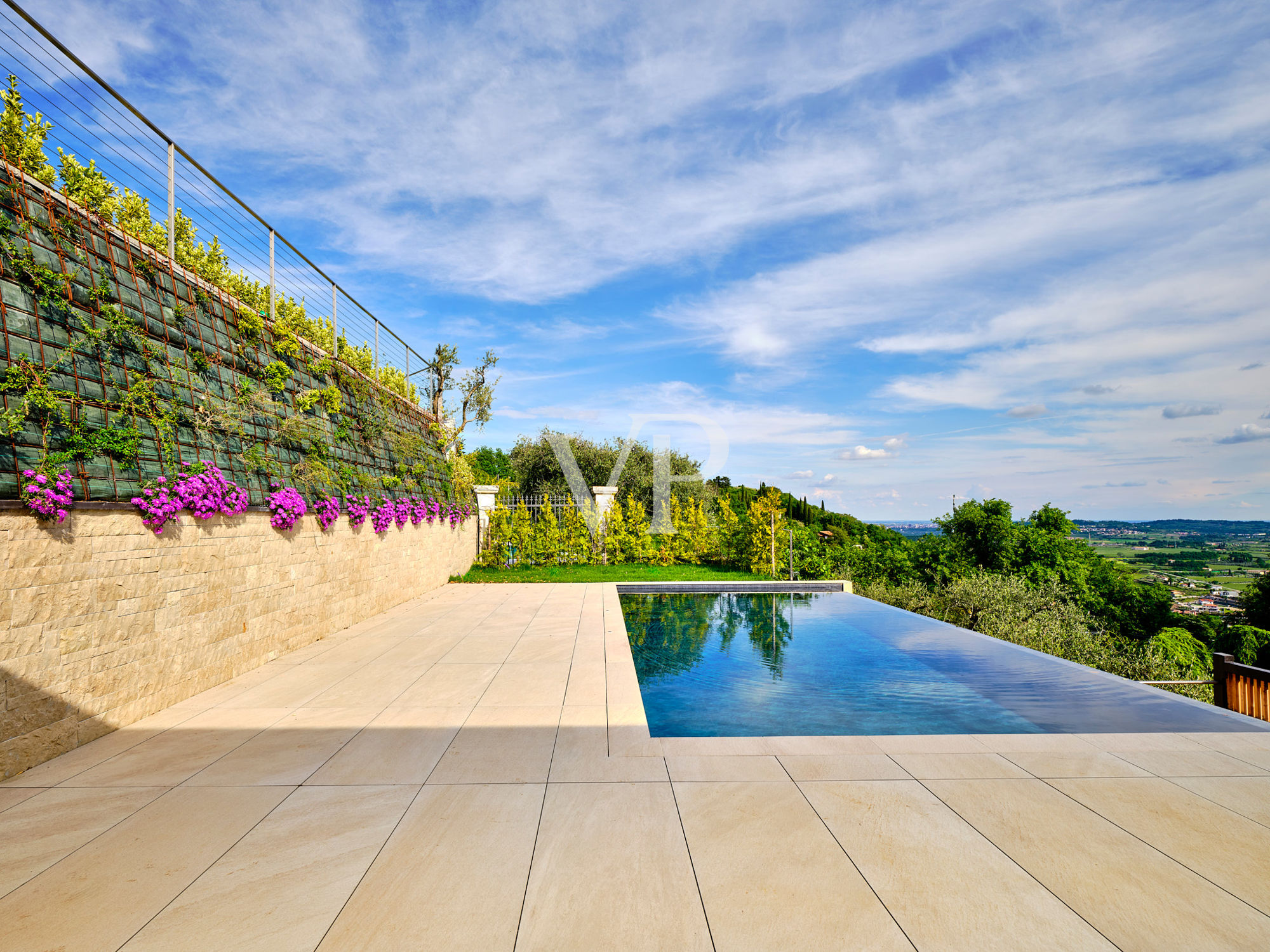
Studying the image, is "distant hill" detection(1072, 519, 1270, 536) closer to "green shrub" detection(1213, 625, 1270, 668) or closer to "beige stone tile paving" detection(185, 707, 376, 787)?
"green shrub" detection(1213, 625, 1270, 668)

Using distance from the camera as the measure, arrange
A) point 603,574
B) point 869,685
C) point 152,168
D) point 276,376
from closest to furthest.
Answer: point 152,168
point 869,685
point 276,376
point 603,574

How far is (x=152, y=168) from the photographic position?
5102 millimetres

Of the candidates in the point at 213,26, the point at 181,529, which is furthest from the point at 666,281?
the point at 181,529

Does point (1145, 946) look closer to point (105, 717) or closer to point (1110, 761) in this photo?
point (1110, 761)

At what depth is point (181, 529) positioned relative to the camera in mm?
4531

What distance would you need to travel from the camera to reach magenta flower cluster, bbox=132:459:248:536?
418 cm

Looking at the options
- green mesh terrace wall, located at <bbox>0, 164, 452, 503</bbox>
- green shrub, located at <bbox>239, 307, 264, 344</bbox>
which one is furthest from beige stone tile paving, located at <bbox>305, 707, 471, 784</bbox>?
green shrub, located at <bbox>239, 307, 264, 344</bbox>

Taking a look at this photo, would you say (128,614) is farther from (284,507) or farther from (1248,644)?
(1248,644)

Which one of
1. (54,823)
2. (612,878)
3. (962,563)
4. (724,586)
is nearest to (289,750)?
(54,823)

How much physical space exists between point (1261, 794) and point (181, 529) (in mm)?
7335

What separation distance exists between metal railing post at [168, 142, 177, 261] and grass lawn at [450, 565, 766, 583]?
8.31 metres

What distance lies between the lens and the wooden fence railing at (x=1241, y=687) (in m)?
4.48

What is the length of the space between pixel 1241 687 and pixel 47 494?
29.3 feet

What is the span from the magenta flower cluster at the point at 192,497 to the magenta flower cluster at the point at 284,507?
52 centimetres
